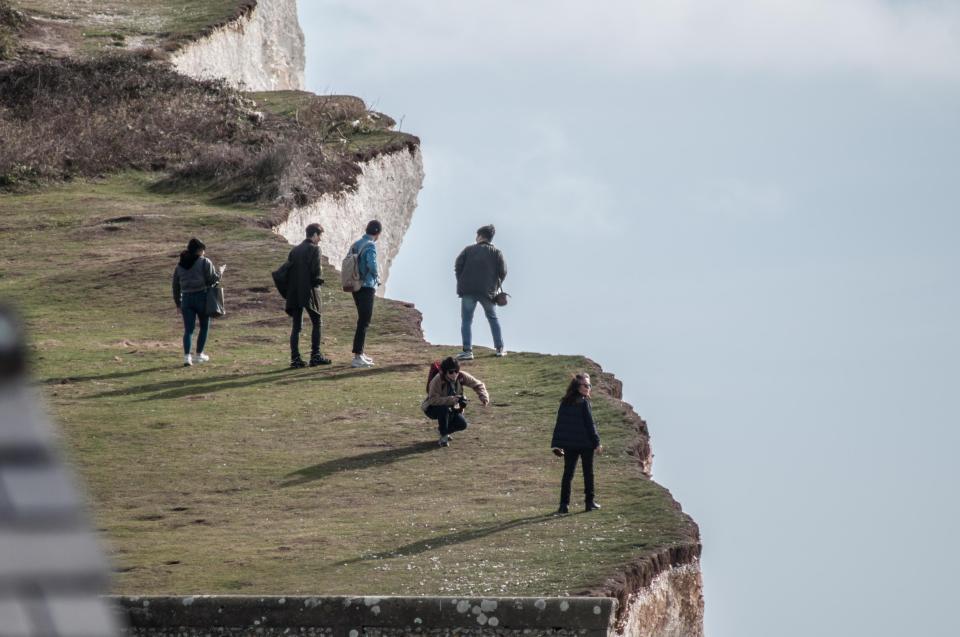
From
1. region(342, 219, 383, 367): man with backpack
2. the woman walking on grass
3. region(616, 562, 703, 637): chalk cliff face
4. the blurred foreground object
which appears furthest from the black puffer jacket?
the blurred foreground object

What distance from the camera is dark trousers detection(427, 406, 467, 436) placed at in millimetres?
19328

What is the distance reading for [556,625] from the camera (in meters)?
11.7

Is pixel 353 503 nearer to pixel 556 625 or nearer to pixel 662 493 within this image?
pixel 662 493

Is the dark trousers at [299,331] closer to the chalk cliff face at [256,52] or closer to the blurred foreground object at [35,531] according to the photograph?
the blurred foreground object at [35,531]

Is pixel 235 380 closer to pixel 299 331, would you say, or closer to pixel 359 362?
pixel 299 331

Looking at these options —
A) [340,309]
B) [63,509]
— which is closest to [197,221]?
[340,309]

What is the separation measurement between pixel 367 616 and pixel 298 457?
302 inches

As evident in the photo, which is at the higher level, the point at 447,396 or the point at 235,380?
the point at 447,396

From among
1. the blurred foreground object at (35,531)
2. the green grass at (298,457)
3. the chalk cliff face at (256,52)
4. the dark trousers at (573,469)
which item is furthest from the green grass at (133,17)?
the blurred foreground object at (35,531)

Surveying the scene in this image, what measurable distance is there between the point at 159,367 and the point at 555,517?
10.8 metres

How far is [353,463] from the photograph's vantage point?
1886 cm

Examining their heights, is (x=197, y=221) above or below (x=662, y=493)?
above

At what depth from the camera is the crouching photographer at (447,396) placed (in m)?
19.1

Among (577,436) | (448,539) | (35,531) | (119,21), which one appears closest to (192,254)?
(577,436)
